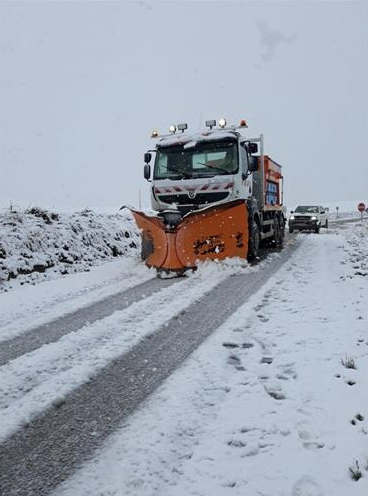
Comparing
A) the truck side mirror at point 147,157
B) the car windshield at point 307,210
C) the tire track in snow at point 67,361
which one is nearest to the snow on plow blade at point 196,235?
the truck side mirror at point 147,157

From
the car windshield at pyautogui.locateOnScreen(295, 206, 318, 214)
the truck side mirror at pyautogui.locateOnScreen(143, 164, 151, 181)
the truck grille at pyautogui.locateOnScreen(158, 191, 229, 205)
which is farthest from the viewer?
the car windshield at pyautogui.locateOnScreen(295, 206, 318, 214)

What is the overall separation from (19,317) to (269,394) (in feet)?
12.3

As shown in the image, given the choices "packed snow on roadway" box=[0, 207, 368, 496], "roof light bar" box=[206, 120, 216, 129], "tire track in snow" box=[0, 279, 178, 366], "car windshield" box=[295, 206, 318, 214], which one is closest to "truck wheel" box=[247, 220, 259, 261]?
"roof light bar" box=[206, 120, 216, 129]

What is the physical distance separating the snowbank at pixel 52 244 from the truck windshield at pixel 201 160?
2658 millimetres

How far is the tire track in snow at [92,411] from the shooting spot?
7.55 ft

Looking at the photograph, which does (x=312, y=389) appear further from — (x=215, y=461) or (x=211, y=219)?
(x=211, y=219)

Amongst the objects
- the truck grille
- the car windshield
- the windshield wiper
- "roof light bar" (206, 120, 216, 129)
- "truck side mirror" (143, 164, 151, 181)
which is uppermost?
"roof light bar" (206, 120, 216, 129)

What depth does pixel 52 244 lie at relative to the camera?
9.56 m

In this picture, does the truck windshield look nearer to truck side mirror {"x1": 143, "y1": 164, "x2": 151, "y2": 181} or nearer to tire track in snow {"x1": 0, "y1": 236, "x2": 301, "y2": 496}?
truck side mirror {"x1": 143, "y1": 164, "x2": 151, "y2": 181}

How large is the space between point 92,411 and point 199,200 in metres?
6.94

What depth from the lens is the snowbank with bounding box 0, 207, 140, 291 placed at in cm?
828

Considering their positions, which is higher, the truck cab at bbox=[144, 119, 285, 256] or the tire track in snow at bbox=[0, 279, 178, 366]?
the truck cab at bbox=[144, 119, 285, 256]

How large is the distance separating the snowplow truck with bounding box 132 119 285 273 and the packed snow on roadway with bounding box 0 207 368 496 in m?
2.63

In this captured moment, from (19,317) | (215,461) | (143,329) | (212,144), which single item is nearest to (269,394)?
(215,461)
